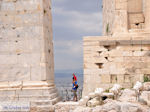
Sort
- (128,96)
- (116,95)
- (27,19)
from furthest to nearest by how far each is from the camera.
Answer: (27,19) → (116,95) → (128,96)

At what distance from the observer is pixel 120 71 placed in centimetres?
1094

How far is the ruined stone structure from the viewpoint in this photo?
10195mm

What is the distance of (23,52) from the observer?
410 inches

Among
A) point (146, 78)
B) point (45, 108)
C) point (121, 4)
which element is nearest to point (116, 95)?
point (146, 78)

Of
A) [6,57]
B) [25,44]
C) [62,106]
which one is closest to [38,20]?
[25,44]

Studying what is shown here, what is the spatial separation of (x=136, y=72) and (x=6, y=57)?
5295 mm

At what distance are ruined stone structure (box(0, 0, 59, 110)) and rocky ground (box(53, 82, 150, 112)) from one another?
1.31m

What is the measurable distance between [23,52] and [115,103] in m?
4.69

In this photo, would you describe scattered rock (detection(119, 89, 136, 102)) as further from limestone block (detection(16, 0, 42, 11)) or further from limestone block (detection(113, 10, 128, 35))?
limestone block (detection(16, 0, 42, 11))

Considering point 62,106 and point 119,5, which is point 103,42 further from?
point 62,106

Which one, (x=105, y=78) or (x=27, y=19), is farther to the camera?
(x=105, y=78)

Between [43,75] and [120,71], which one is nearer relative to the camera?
[43,75]

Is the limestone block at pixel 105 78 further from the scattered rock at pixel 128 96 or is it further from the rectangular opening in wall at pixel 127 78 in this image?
the scattered rock at pixel 128 96

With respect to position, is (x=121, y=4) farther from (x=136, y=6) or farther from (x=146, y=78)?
(x=146, y=78)
